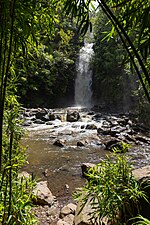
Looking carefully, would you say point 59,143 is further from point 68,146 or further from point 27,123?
point 27,123

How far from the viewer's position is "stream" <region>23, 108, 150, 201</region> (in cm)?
471

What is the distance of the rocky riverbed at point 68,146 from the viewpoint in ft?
14.3

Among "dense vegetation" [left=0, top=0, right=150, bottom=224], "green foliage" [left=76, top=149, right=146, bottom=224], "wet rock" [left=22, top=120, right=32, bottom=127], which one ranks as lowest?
"wet rock" [left=22, top=120, right=32, bottom=127]

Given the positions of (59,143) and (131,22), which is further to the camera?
(59,143)

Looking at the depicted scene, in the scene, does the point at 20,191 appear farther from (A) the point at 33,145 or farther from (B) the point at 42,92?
(B) the point at 42,92

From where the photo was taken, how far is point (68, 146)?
7.06m

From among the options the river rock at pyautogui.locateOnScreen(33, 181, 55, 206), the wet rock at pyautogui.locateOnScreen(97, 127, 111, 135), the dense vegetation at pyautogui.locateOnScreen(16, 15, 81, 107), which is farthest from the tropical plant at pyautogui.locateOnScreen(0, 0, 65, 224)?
the dense vegetation at pyautogui.locateOnScreen(16, 15, 81, 107)

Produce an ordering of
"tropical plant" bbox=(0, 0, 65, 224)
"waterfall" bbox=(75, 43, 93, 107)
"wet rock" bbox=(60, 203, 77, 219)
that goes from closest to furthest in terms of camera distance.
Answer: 1. "tropical plant" bbox=(0, 0, 65, 224)
2. "wet rock" bbox=(60, 203, 77, 219)
3. "waterfall" bbox=(75, 43, 93, 107)

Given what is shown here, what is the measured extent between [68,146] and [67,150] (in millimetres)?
380

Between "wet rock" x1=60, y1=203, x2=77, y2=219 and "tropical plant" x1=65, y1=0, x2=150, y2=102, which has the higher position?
"tropical plant" x1=65, y1=0, x2=150, y2=102

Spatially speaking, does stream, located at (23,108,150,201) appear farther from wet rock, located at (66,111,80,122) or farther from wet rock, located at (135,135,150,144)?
wet rock, located at (66,111,80,122)

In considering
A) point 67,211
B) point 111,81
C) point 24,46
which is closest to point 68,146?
point 67,211

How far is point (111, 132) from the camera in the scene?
8.52 meters

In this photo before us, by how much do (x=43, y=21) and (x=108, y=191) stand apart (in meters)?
1.30
